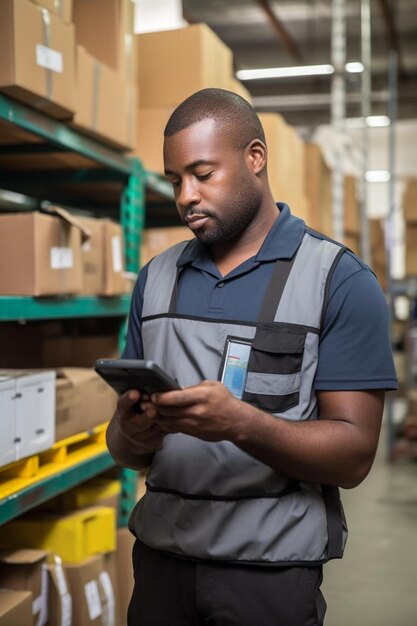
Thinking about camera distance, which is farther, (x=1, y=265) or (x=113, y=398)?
(x=113, y=398)

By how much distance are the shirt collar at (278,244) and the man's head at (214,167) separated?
6cm

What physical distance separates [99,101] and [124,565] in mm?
1820

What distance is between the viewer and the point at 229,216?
1588 mm

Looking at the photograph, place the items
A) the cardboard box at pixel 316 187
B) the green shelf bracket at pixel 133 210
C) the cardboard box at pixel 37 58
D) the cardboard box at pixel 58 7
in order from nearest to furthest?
the cardboard box at pixel 37 58 → the cardboard box at pixel 58 7 → the green shelf bracket at pixel 133 210 → the cardboard box at pixel 316 187

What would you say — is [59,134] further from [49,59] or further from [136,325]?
[136,325]

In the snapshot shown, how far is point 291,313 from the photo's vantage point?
151 centimetres

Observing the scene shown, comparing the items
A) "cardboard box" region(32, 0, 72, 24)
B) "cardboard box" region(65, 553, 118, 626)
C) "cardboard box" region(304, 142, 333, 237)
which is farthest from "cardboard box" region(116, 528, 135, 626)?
"cardboard box" region(304, 142, 333, 237)

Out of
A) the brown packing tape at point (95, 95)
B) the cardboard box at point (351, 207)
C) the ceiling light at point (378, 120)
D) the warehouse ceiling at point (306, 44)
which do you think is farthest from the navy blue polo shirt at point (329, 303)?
the ceiling light at point (378, 120)

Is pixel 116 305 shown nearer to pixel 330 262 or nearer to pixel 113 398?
pixel 113 398

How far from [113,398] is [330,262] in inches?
74.1

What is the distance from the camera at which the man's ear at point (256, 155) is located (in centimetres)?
163

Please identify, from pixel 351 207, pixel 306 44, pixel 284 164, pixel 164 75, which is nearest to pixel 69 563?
pixel 164 75

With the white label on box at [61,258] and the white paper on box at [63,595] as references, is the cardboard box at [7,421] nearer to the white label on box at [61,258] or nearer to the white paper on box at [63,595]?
the white label on box at [61,258]

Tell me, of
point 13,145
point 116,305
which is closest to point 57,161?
point 13,145
